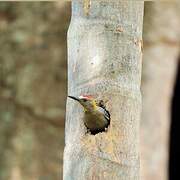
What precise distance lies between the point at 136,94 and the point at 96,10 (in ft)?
0.65

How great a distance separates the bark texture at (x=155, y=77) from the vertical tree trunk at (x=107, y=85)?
3106 mm

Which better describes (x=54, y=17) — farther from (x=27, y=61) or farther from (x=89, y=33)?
(x=89, y=33)

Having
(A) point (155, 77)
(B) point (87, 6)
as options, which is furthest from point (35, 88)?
(B) point (87, 6)

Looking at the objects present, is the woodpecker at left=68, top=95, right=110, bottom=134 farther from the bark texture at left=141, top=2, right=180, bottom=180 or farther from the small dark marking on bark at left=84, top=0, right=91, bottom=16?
the bark texture at left=141, top=2, right=180, bottom=180

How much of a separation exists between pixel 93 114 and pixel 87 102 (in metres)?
0.03

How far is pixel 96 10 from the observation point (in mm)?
1420

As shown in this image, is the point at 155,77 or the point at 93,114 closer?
the point at 93,114

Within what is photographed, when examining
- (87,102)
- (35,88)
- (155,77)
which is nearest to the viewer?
(87,102)

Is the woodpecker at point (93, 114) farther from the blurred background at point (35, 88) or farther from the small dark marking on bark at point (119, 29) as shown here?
the blurred background at point (35, 88)

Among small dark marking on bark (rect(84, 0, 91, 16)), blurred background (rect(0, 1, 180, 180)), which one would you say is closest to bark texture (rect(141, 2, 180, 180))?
blurred background (rect(0, 1, 180, 180))

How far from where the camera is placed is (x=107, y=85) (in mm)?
1381


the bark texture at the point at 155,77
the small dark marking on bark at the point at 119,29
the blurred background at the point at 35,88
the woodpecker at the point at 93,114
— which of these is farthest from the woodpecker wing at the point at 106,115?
the bark texture at the point at 155,77

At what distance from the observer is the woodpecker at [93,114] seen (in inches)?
52.7

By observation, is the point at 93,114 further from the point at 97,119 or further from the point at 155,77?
the point at 155,77
